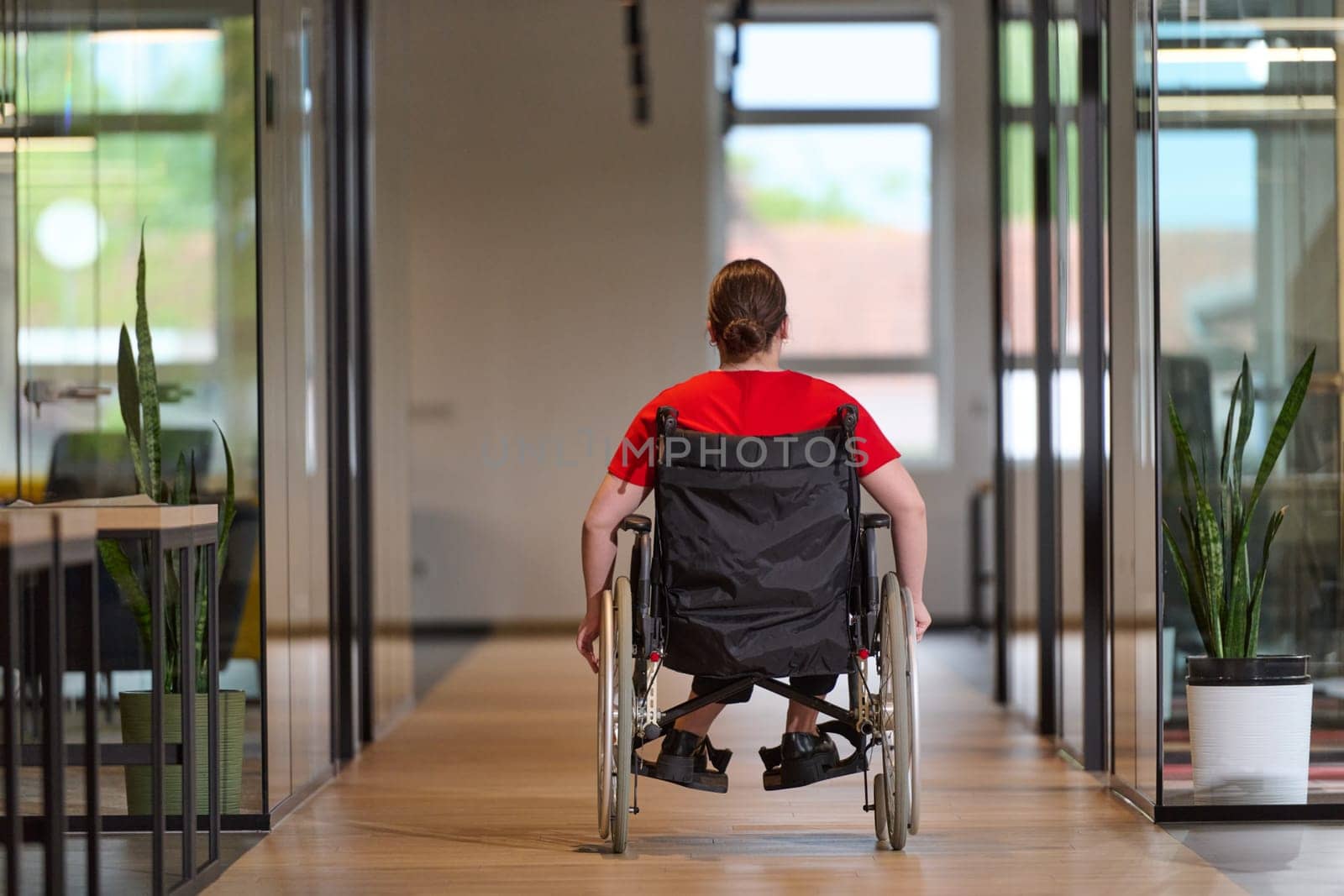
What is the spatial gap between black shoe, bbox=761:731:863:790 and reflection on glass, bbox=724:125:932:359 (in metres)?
4.77

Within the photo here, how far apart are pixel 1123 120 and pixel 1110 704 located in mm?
1312

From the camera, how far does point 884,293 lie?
747 centimetres

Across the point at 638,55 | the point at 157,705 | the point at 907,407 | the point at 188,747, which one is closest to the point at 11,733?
the point at 157,705

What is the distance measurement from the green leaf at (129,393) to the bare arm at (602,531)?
3.27 ft

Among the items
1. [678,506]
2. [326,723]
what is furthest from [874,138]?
[678,506]

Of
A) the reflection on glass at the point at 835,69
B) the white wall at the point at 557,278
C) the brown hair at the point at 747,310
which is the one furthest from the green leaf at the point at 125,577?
the reflection on glass at the point at 835,69

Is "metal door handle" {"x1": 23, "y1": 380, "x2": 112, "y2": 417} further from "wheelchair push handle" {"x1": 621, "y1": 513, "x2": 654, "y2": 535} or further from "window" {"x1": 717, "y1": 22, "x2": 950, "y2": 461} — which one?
"window" {"x1": 717, "y1": 22, "x2": 950, "y2": 461}

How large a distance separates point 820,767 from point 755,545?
1.47 feet

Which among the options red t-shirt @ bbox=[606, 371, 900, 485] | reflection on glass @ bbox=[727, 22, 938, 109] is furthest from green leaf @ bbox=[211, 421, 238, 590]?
reflection on glass @ bbox=[727, 22, 938, 109]

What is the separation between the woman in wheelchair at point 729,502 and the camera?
8.48ft

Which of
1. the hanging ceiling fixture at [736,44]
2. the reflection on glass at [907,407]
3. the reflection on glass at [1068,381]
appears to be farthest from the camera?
the reflection on glass at [907,407]

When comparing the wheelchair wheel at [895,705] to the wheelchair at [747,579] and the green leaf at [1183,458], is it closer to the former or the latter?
the wheelchair at [747,579]

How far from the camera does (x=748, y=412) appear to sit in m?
2.70

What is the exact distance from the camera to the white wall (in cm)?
723
